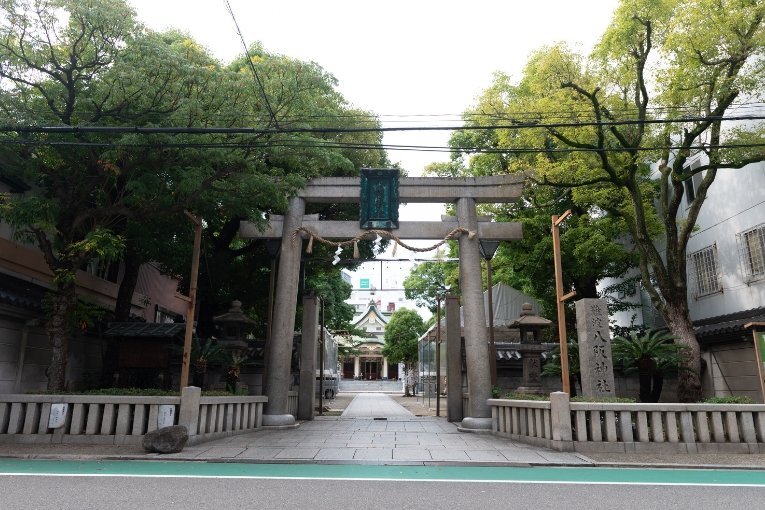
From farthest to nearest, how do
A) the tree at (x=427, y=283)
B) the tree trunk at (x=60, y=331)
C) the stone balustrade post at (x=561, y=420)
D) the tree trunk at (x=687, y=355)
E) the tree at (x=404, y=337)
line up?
the tree at (x=404, y=337), the tree at (x=427, y=283), the tree trunk at (x=687, y=355), the tree trunk at (x=60, y=331), the stone balustrade post at (x=561, y=420)

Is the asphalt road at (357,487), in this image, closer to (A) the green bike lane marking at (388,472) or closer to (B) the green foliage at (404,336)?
(A) the green bike lane marking at (388,472)

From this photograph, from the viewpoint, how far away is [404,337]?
46.1m

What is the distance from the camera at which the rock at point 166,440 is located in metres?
8.63

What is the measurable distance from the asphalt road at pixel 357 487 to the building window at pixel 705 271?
35.4 feet

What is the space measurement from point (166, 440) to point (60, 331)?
10.9 ft

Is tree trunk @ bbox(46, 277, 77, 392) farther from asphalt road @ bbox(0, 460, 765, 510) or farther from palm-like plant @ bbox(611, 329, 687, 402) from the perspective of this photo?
palm-like plant @ bbox(611, 329, 687, 402)

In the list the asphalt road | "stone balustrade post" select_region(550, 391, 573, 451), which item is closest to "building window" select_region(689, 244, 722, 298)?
"stone balustrade post" select_region(550, 391, 573, 451)

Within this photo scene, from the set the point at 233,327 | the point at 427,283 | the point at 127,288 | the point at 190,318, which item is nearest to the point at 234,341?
the point at 233,327

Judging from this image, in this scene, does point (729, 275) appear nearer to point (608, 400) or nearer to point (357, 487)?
point (608, 400)

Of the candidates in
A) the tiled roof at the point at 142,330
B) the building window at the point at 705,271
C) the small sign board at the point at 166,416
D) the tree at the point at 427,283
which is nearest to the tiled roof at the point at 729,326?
the building window at the point at 705,271

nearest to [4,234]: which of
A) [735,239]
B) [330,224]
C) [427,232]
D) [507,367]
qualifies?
[330,224]

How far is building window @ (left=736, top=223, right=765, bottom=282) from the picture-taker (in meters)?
14.7

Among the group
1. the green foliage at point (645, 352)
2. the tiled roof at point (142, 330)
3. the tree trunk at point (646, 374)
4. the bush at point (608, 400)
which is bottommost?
the bush at point (608, 400)

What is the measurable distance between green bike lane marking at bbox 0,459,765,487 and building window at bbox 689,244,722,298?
35.0 ft
